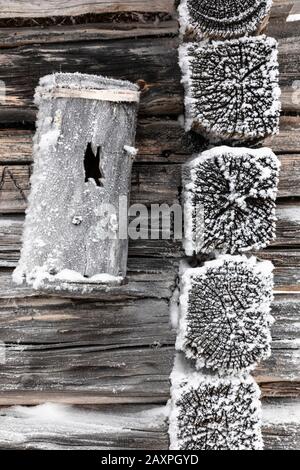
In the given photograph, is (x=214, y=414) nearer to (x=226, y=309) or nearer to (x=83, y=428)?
(x=226, y=309)

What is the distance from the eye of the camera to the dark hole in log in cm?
141

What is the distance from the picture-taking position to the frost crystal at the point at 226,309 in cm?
137

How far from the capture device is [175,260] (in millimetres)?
1723

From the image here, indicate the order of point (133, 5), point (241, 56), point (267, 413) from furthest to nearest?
point (267, 413)
point (133, 5)
point (241, 56)

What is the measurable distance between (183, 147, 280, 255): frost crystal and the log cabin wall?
1.18 ft

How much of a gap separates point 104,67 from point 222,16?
466 mm

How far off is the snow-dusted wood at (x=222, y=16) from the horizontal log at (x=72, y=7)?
0.34m

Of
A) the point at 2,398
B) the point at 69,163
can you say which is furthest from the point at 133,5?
the point at 2,398

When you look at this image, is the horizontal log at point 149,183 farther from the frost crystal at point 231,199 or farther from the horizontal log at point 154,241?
the frost crystal at point 231,199

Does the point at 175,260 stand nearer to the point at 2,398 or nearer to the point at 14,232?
the point at 14,232

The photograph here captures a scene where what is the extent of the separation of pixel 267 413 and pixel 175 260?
60cm

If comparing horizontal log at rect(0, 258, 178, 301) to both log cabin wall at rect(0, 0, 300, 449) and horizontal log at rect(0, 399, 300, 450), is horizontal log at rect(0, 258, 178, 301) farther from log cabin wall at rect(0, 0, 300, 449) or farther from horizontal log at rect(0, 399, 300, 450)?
horizontal log at rect(0, 399, 300, 450)

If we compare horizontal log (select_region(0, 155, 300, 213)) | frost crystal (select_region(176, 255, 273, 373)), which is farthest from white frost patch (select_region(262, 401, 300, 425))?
horizontal log (select_region(0, 155, 300, 213))
